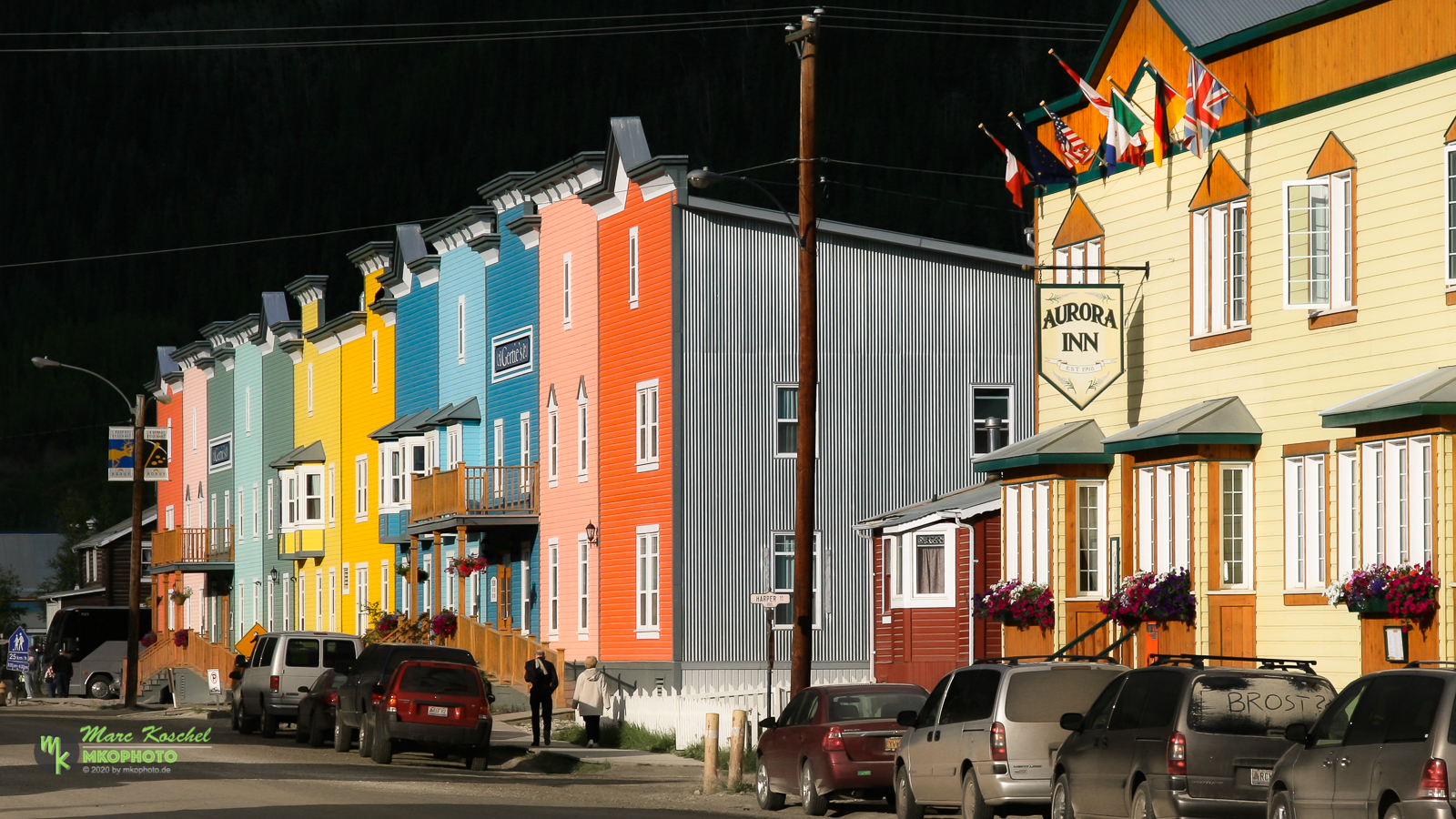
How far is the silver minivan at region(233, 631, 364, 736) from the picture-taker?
37156 millimetres

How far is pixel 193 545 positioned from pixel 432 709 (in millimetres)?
50195

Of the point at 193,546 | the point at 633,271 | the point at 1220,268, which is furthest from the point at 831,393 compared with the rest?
the point at 193,546

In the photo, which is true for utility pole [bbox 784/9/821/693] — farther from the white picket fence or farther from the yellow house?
the white picket fence

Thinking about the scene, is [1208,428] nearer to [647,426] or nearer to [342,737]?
[342,737]

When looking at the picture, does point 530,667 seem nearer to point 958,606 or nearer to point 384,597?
point 958,606

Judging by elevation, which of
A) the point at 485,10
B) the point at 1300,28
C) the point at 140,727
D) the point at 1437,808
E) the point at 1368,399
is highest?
the point at 485,10

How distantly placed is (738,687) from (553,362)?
10.8 m

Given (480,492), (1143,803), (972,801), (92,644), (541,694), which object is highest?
(480,492)

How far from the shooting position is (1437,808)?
515 inches

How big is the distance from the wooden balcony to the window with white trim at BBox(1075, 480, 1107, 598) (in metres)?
50.1

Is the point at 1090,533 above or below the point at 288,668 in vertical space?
above

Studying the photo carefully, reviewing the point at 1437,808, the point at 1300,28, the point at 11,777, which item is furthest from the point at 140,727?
the point at 1437,808

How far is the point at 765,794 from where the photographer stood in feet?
78.0

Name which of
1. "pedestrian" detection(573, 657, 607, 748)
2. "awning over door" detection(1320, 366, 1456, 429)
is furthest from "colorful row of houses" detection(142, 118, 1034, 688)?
"awning over door" detection(1320, 366, 1456, 429)
